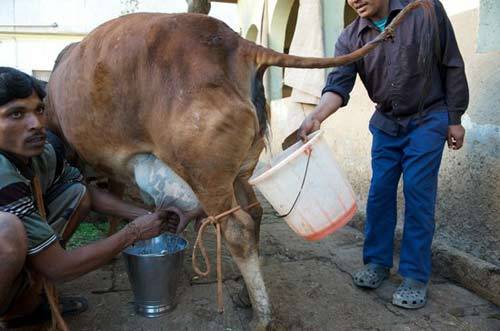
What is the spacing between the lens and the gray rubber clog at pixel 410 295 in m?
2.35

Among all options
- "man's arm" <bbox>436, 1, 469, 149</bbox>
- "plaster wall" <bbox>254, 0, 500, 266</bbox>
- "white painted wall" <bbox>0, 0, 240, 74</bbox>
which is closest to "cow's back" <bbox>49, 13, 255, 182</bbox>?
"man's arm" <bbox>436, 1, 469, 149</bbox>

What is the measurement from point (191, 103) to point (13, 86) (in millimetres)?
705

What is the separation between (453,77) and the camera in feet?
7.55

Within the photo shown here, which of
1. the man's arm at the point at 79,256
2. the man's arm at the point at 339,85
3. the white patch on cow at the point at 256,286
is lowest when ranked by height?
the white patch on cow at the point at 256,286

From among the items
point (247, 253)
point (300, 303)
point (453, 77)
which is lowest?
point (300, 303)

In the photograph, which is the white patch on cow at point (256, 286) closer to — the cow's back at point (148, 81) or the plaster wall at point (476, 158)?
the cow's back at point (148, 81)

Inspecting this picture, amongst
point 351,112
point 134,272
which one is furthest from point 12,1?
point 134,272

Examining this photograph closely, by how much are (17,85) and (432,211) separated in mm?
2075

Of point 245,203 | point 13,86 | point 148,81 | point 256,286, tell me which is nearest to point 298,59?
point 148,81

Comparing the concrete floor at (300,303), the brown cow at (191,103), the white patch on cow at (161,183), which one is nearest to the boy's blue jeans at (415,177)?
the concrete floor at (300,303)

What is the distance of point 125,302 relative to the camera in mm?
2473

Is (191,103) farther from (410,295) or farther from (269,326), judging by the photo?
(410,295)

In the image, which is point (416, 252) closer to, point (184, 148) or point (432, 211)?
point (432, 211)

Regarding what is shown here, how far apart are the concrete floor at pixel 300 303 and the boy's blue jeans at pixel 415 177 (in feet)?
0.75
